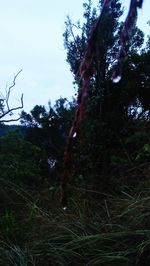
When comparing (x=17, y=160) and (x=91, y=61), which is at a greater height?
(x=17, y=160)

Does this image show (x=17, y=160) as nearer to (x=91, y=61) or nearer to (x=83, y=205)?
(x=83, y=205)

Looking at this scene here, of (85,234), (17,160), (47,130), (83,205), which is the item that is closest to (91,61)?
(85,234)

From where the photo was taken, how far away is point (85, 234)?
12.8 feet

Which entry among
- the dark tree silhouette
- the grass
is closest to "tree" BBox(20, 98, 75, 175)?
the grass

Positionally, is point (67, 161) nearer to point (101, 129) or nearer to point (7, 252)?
point (7, 252)

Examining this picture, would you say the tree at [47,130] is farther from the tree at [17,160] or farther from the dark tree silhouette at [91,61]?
the dark tree silhouette at [91,61]

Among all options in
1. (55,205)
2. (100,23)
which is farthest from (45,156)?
(100,23)

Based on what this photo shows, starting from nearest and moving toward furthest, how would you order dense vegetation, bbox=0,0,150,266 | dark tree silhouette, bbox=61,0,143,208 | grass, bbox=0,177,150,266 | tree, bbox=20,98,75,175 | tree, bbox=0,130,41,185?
dark tree silhouette, bbox=61,0,143,208
dense vegetation, bbox=0,0,150,266
grass, bbox=0,177,150,266
tree, bbox=0,130,41,185
tree, bbox=20,98,75,175

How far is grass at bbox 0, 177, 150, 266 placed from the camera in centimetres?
350

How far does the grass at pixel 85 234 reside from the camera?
350cm

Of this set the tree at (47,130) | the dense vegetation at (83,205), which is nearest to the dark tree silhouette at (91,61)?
the dense vegetation at (83,205)

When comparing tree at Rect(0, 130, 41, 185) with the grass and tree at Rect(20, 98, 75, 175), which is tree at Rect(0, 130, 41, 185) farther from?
the grass

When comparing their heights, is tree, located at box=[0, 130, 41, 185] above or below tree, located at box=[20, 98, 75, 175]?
below

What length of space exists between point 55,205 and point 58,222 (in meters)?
0.83
